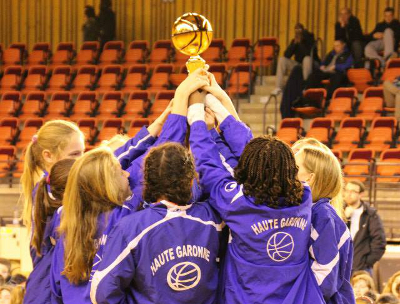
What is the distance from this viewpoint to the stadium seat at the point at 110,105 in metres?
12.7

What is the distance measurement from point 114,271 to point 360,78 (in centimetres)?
993

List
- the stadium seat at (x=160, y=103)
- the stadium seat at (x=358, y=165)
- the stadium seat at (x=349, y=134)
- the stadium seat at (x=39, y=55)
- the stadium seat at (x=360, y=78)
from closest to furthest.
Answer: the stadium seat at (x=358, y=165) → the stadium seat at (x=349, y=134) → the stadium seat at (x=360, y=78) → the stadium seat at (x=160, y=103) → the stadium seat at (x=39, y=55)

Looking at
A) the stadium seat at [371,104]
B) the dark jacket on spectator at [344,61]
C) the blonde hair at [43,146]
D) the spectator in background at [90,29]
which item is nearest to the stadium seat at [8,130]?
the spectator in background at [90,29]

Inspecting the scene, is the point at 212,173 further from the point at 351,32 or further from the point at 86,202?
the point at 351,32

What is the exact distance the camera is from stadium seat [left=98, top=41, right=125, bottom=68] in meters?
14.4

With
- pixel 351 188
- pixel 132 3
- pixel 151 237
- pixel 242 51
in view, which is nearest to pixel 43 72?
pixel 132 3

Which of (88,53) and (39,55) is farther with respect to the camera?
(39,55)

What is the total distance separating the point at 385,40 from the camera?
11805 mm

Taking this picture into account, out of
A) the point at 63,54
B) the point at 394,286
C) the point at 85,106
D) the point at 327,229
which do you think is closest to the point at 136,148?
the point at 327,229

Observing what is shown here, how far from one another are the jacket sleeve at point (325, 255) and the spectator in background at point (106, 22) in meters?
12.6

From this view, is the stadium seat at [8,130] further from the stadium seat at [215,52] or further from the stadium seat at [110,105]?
the stadium seat at [215,52]

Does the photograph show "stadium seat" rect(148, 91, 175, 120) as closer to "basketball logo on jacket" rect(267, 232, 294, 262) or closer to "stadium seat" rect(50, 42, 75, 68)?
"stadium seat" rect(50, 42, 75, 68)

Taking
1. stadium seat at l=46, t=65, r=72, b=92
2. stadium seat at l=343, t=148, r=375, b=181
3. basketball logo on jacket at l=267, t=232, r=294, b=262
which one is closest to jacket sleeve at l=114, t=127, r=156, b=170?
basketball logo on jacket at l=267, t=232, r=294, b=262

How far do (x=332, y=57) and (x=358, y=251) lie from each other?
6.12m
